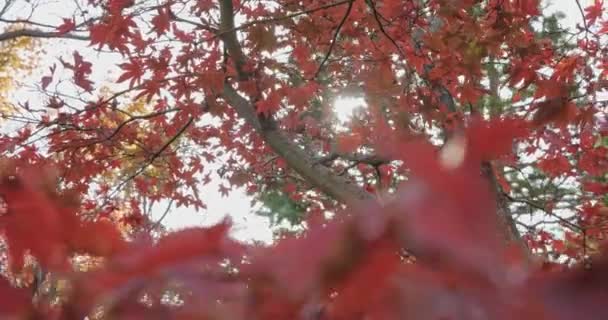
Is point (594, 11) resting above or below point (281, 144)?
above

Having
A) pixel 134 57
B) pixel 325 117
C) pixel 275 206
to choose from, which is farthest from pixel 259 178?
pixel 275 206

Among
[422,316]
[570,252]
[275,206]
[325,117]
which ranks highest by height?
→ [275,206]

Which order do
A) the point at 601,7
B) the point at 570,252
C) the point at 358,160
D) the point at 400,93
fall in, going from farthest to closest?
the point at 400,93
the point at 601,7
the point at 570,252
the point at 358,160

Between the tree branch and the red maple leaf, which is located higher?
the red maple leaf

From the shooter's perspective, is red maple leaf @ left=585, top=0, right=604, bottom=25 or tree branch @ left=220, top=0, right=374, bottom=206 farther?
red maple leaf @ left=585, top=0, right=604, bottom=25

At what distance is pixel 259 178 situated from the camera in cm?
473

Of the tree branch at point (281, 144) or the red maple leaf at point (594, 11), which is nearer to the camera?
the tree branch at point (281, 144)

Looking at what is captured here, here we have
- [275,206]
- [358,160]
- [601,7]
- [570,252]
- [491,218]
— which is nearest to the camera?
[491,218]

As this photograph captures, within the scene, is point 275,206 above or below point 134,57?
above

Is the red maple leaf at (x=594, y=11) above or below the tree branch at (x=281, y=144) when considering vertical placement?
above

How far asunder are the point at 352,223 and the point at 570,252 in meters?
2.75

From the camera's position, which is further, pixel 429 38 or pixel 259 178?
pixel 259 178

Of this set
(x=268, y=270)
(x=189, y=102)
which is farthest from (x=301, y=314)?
(x=189, y=102)

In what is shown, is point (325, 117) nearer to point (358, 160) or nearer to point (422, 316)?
point (358, 160)
